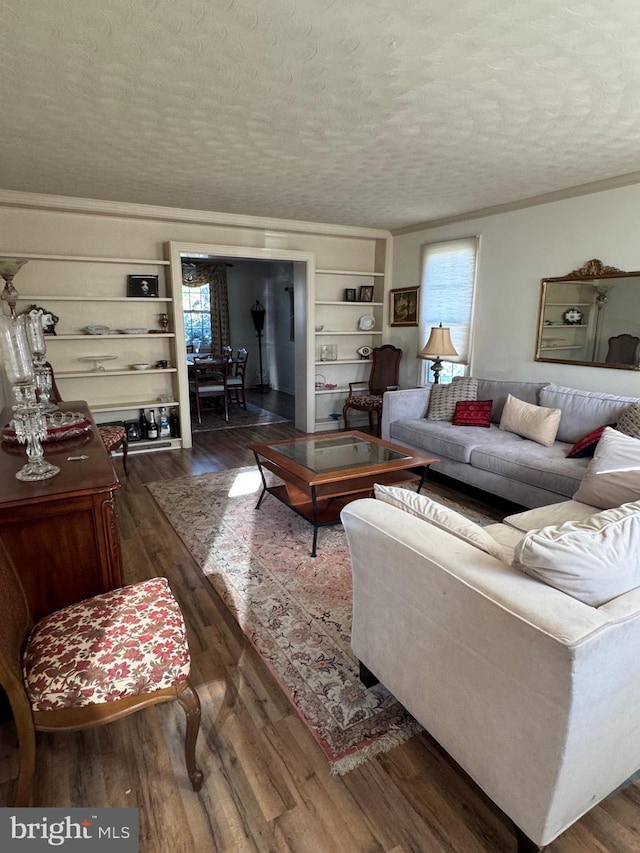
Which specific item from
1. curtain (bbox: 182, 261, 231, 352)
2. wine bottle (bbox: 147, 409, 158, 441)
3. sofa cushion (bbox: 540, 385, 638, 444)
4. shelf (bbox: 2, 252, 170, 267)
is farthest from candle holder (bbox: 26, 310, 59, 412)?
curtain (bbox: 182, 261, 231, 352)

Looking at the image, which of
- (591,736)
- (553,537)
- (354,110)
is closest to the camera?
(591,736)

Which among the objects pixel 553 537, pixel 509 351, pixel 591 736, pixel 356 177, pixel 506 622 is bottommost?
pixel 591 736

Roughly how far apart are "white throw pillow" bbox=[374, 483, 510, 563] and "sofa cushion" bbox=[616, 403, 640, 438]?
2.17m

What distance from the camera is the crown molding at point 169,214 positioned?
423 cm

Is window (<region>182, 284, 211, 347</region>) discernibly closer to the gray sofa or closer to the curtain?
the curtain

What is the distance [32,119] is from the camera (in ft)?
8.49

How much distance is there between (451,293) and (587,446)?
Result: 2558mm

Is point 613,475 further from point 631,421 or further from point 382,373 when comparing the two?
point 382,373

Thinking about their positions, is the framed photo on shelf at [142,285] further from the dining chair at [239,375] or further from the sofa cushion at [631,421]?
the sofa cushion at [631,421]

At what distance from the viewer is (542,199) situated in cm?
416

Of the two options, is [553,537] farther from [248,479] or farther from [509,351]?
[509,351]

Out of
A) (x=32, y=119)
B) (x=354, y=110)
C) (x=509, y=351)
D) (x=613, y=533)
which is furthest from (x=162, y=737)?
(x=509, y=351)

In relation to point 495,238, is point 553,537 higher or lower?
lower

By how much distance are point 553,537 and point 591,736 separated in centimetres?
47
